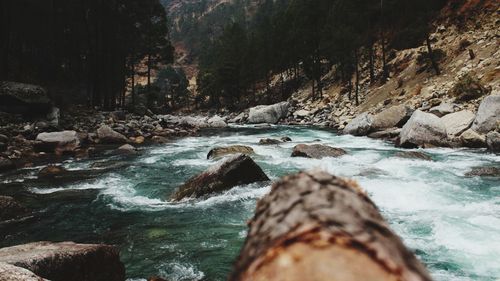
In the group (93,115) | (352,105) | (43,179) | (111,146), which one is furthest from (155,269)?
(352,105)

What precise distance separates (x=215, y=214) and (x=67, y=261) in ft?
13.6

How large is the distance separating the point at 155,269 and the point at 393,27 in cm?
4836

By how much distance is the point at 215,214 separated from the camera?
8.51m

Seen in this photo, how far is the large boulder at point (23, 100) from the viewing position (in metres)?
21.9

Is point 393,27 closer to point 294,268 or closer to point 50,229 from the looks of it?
point 50,229

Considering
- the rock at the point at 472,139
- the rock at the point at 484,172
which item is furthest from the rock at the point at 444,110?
the rock at the point at 484,172

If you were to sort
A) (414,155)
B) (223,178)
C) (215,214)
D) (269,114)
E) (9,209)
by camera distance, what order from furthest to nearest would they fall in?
1. (269,114)
2. (414,155)
3. (223,178)
4. (215,214)
5. (9,209)

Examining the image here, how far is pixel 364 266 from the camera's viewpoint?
130 centimetres

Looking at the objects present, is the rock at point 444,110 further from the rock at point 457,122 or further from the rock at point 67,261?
the rock at point 67,261

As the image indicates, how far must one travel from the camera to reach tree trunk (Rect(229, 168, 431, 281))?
4.28 ft

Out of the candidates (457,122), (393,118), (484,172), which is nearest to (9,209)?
(484,172)

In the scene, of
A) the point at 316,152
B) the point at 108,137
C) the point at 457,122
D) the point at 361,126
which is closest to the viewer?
the point at 316,152

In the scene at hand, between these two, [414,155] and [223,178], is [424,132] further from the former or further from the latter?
[223,178]

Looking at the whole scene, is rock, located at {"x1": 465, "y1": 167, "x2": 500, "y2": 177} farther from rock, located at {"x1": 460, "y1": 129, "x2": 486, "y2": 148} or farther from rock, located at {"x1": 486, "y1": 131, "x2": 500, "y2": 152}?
rock, located at {"x1": 460, "y1": 129, "x2": 486, "y2": 148}
